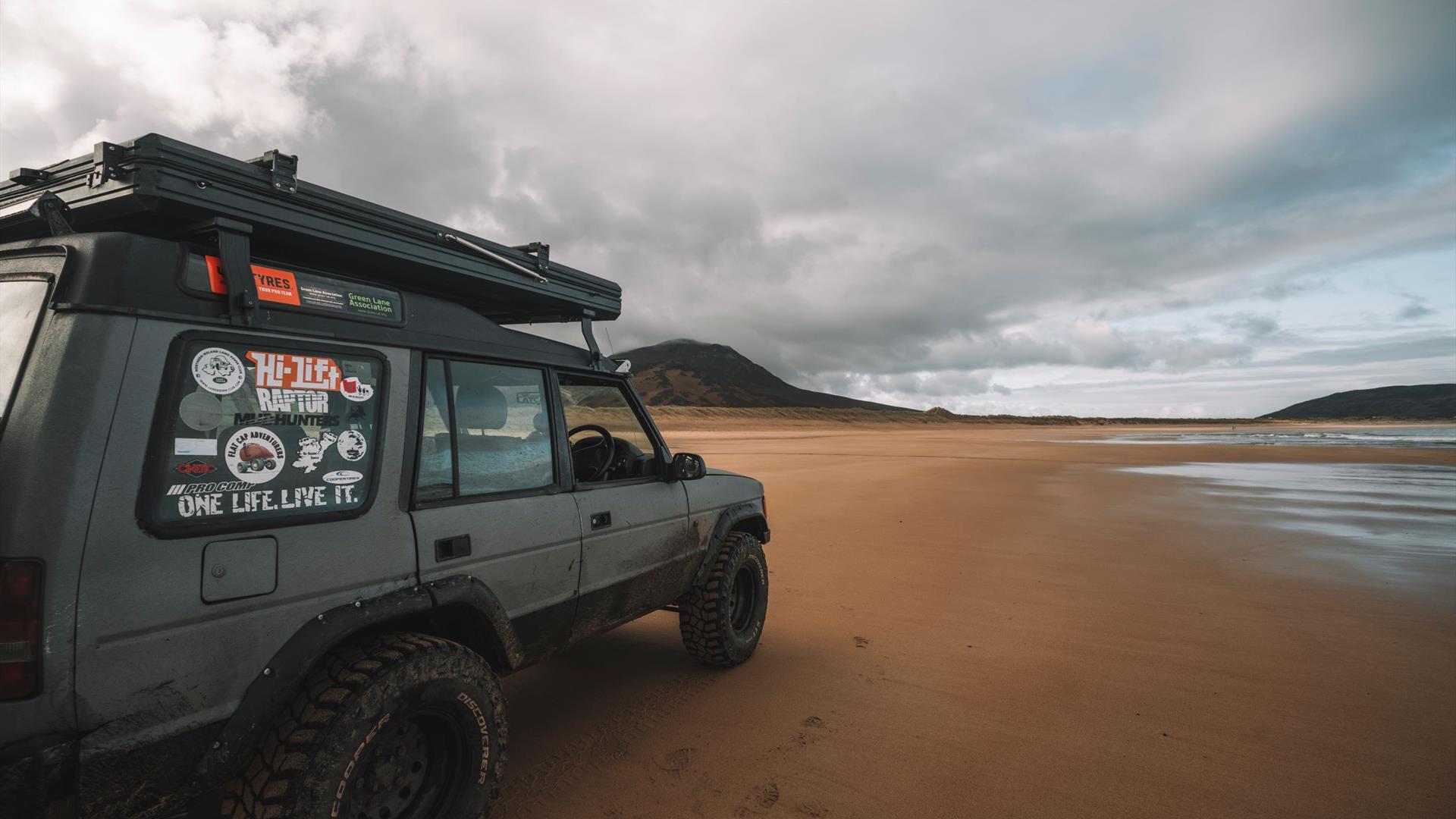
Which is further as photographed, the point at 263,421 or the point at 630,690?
the point at 630,690

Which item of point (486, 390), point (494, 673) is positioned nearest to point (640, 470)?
point (486, 390)

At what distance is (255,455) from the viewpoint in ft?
6.72

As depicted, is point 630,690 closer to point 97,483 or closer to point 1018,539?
point 97,483

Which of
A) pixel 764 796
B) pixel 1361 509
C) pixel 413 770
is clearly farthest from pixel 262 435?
pixel 1361 509

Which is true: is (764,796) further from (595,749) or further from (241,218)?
(241,218)

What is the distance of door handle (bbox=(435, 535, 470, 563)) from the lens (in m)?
2.47

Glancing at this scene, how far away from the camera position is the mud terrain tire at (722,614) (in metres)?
4.22

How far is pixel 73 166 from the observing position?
84.4 inches

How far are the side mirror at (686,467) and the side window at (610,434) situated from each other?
11 centimetres

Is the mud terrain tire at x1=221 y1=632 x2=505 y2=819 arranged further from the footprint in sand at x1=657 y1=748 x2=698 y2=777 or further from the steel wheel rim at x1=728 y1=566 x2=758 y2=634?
the steel wheel rim at x1=728 y1=566 x2=758 y2=634

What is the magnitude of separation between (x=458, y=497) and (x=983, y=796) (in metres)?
2.62

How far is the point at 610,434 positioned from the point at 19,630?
8.79ft

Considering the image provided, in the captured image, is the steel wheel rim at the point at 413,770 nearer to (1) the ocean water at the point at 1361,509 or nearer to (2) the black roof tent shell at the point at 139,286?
(2) the black roof tent shell at the point at 139,286

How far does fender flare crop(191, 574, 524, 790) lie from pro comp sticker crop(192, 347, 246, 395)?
75 centimetres
